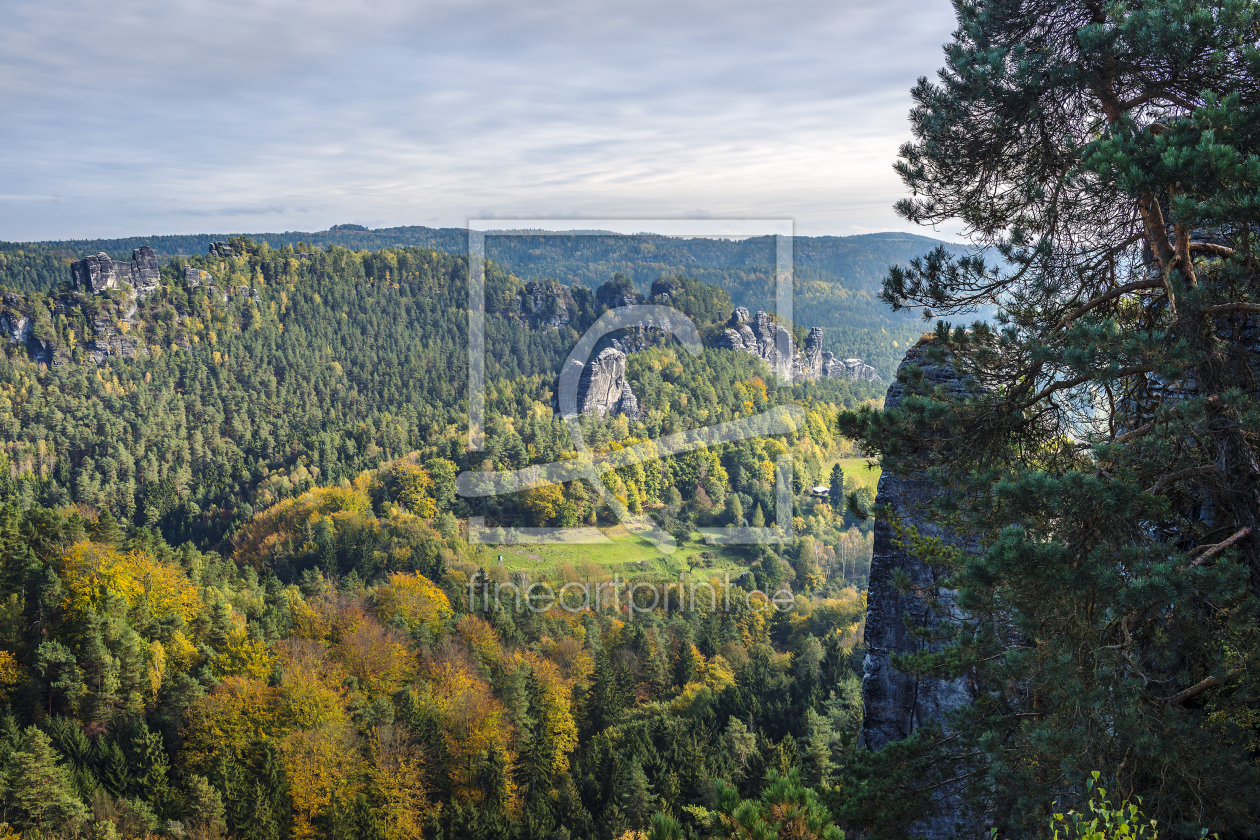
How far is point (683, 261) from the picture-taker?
96688mm

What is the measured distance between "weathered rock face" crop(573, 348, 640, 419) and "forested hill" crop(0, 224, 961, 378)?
47.3 ft

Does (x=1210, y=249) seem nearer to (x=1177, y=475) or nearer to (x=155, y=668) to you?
(x=1177, y=475)

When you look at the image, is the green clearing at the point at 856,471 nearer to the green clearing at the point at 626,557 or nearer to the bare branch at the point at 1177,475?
the green clearing at the point at 626,557

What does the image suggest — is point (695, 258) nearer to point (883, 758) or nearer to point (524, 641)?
point (524, 641)

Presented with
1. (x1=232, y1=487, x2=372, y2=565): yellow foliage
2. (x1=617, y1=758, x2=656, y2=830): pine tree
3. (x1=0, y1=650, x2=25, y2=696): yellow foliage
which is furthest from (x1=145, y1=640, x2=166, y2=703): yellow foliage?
(x1=232, y1=487, x2=372, y2=565): yellow foliage

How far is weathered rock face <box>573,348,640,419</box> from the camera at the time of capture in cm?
7481

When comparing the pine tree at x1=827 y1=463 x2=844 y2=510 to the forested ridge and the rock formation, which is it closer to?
the forested ridge

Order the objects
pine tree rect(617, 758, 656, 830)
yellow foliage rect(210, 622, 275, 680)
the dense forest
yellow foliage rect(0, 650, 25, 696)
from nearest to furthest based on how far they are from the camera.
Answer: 1. the dense forest
2. pine tree rect(617, 758, 656, 830)
3. yellow foliage rect(0, 650, 25, 696)
4. yellow foliage rect(210, 622, 275, 680)

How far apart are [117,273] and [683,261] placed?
7125 cm

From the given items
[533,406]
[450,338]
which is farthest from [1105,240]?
[450,338]

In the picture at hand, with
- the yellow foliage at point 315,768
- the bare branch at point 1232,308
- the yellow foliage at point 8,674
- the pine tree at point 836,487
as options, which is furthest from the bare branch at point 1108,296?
the pine tree at point 836,487

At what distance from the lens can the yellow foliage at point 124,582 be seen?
26.2 meters

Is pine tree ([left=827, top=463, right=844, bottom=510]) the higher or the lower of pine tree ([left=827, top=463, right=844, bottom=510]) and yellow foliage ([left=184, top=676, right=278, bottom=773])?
the lower

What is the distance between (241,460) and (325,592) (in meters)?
42.7
